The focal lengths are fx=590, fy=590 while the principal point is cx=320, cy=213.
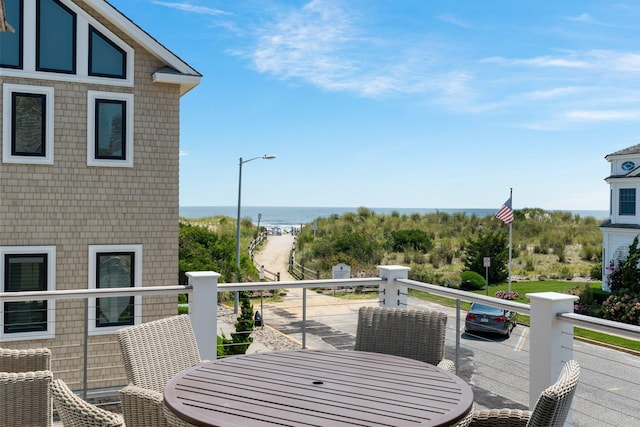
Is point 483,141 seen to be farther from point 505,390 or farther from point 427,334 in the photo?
point 427,334

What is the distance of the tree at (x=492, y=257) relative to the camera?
24578mm

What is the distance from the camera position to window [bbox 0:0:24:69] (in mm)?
10195

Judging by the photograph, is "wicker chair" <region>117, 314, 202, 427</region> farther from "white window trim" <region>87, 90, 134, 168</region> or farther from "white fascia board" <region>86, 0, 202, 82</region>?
"white fascia board" <region>86, 0, 202, 82</region>

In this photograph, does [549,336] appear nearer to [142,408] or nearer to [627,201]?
[142,408]

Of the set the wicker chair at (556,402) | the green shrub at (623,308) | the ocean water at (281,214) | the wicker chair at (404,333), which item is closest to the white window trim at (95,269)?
the wicker chair at (404,333)

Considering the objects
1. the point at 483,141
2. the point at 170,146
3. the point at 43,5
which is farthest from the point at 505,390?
the point at 483,141

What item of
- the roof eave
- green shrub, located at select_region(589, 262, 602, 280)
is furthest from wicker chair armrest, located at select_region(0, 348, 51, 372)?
green shrub, located at select_region(589, 262, 602, 280)

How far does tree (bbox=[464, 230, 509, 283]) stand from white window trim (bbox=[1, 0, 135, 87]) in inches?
699

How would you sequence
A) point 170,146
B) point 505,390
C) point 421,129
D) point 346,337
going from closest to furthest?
1. point 170,146
2. point 505,390
3. point 346,337
4. point 421,129

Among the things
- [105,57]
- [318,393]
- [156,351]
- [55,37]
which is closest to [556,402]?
[318,393]

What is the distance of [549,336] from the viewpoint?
3713mm

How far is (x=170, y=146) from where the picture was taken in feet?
37.0

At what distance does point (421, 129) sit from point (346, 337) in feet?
159

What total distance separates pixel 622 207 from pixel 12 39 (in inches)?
809
